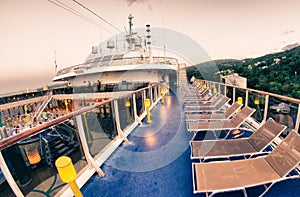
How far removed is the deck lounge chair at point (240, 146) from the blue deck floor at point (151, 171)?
0.95ft

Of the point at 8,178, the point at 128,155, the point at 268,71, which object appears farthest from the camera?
the point at 268,71

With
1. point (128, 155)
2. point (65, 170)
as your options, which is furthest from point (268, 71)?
point (65, 170)

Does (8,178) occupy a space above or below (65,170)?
below

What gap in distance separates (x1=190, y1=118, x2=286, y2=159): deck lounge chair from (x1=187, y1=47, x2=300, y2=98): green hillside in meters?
17.3

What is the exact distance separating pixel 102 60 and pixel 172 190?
42.8 ft

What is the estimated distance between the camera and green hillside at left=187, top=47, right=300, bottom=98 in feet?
65.2

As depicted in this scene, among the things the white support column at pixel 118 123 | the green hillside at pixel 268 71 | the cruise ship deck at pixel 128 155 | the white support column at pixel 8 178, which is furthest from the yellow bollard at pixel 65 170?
the green hillside at pixel 268 71

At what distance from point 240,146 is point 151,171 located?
1324 mm

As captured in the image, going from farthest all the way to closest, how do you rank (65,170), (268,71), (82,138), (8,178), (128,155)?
(268,71)
(128,155)
(82,138)
(8,178)
(65,170)

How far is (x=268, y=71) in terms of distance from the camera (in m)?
24.3

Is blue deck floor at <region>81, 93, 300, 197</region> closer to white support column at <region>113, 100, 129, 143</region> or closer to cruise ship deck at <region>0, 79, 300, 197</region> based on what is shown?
cruise ship deck at <region>0, 79, 300, 197</region>

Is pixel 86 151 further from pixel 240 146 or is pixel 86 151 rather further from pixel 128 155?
pixel 240 146

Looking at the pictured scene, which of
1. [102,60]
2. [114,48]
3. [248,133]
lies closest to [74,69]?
[102,60]

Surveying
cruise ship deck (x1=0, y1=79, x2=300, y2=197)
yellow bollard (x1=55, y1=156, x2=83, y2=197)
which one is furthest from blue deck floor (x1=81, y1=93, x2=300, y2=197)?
yellow bollard (x1=55, y1=156, x2=83, y2=197)
